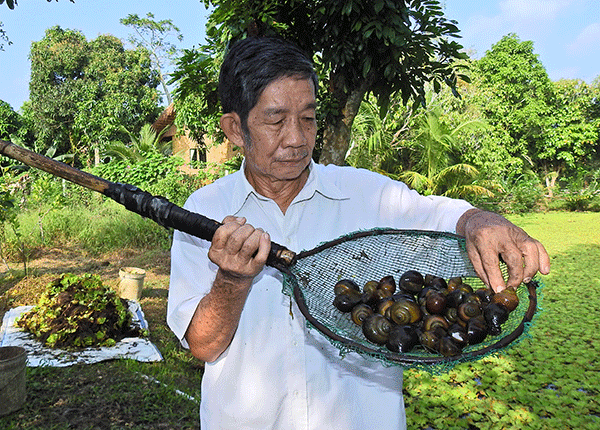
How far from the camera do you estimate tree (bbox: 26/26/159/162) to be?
2116 centimetres

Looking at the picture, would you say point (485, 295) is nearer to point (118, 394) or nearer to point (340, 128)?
point (118, 394)

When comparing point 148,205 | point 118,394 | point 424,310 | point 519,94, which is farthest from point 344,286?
point 519,94

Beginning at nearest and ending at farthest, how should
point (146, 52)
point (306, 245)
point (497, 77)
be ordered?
point (306, 245) < point (146, 52) < point (497, 77)

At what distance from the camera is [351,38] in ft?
14.9

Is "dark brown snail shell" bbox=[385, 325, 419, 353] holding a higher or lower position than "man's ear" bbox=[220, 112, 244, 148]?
lower

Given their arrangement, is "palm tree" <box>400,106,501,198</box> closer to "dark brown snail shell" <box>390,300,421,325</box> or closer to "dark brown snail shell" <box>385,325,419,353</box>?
"dark brown snail shell" <box>390,300,421,325</box>

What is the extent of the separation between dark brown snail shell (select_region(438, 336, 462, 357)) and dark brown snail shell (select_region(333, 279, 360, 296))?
0.40 metres

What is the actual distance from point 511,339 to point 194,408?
327 centimetres

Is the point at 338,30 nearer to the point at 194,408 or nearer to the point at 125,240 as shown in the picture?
the point at 194,408

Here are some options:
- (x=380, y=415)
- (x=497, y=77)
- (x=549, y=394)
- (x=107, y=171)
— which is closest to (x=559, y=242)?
(x=549, y=394)

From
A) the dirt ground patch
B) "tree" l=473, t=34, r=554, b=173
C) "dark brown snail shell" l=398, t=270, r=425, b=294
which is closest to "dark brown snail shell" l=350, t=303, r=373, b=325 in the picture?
"dark brown snail shell" l=398, t=270, r=425, b=294

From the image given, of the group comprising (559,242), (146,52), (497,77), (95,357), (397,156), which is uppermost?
(497,77)

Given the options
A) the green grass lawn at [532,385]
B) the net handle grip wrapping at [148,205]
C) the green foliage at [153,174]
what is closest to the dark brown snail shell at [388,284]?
the net handle grip wrapping at [148,205]

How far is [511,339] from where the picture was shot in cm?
117
